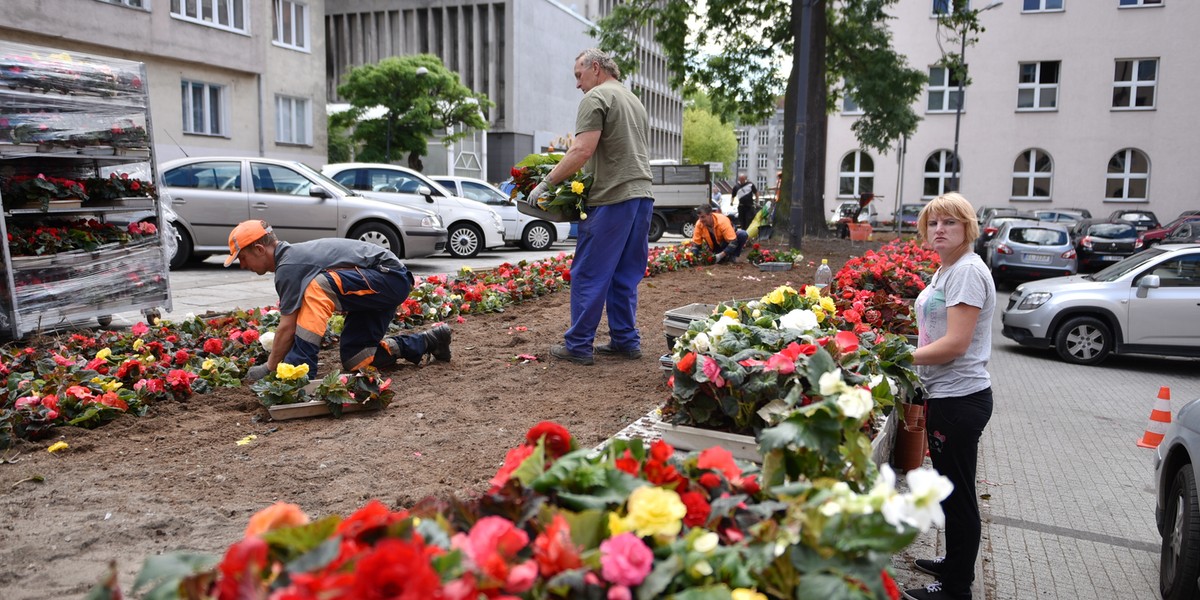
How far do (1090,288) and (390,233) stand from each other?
1002 cm

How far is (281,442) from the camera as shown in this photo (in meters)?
4.34

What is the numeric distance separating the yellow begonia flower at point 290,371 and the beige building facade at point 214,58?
1823 cm

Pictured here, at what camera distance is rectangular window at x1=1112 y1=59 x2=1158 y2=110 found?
3759cm

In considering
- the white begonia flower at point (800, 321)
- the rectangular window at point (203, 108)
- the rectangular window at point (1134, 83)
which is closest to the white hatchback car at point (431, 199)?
the rectangular window at point (203, 108)

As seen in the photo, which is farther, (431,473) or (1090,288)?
(1090,288)

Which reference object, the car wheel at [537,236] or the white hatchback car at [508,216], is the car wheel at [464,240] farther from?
the car wheel at [537,236]

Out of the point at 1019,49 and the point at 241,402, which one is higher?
the point at 1019,49

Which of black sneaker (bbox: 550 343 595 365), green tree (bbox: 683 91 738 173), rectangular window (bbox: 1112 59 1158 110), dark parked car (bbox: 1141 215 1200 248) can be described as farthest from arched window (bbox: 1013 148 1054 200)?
green tree (bbox: 683 91 738 173)

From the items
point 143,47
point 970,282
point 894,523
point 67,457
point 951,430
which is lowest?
point 67,457

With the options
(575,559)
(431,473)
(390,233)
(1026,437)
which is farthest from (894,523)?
(390,233)

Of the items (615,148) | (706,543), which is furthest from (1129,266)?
(706,543)

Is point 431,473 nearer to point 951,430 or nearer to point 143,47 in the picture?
point 951,430

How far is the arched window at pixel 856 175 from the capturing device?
137 ft

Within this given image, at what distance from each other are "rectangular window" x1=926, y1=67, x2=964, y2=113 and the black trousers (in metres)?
40.3
